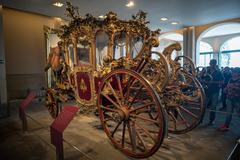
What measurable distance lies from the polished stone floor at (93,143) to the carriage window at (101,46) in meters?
1.31

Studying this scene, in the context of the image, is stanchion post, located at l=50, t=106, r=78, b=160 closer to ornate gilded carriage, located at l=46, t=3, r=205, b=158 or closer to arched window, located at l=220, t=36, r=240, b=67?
ornate gilded carriage, located at l=46, t=3, r=205, b=158

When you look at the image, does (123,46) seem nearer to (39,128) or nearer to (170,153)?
(170,153)

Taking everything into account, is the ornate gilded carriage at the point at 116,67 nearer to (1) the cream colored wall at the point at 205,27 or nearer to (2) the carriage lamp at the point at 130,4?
(2) the carriage lamp at the point at 130,4

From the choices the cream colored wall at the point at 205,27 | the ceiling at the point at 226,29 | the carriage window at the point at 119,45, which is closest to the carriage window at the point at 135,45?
the carriage window at the point at 119,45

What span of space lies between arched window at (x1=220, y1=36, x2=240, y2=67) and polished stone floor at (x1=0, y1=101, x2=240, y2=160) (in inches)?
367

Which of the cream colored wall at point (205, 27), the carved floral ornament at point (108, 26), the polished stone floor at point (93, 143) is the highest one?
the cream colored wall at point (205, 27)

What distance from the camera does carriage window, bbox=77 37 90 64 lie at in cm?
311

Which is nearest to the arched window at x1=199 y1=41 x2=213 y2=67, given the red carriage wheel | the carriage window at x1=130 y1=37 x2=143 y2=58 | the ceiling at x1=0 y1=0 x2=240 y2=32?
the ceiling at x1=0 y1=0 x2=240 y2=32

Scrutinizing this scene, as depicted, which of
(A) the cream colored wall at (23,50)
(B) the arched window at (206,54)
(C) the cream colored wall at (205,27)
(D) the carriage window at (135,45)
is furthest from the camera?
(B) the arched window at (206,54)

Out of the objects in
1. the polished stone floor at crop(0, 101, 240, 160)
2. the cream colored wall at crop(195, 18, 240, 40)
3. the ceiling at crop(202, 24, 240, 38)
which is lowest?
the polished stone floor at crop(0, 101, 240, 160)

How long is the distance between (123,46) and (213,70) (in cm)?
244

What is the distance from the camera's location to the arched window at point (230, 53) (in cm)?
1163

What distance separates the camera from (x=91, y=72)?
302 centimetres

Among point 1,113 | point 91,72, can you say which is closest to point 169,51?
point 91,72
